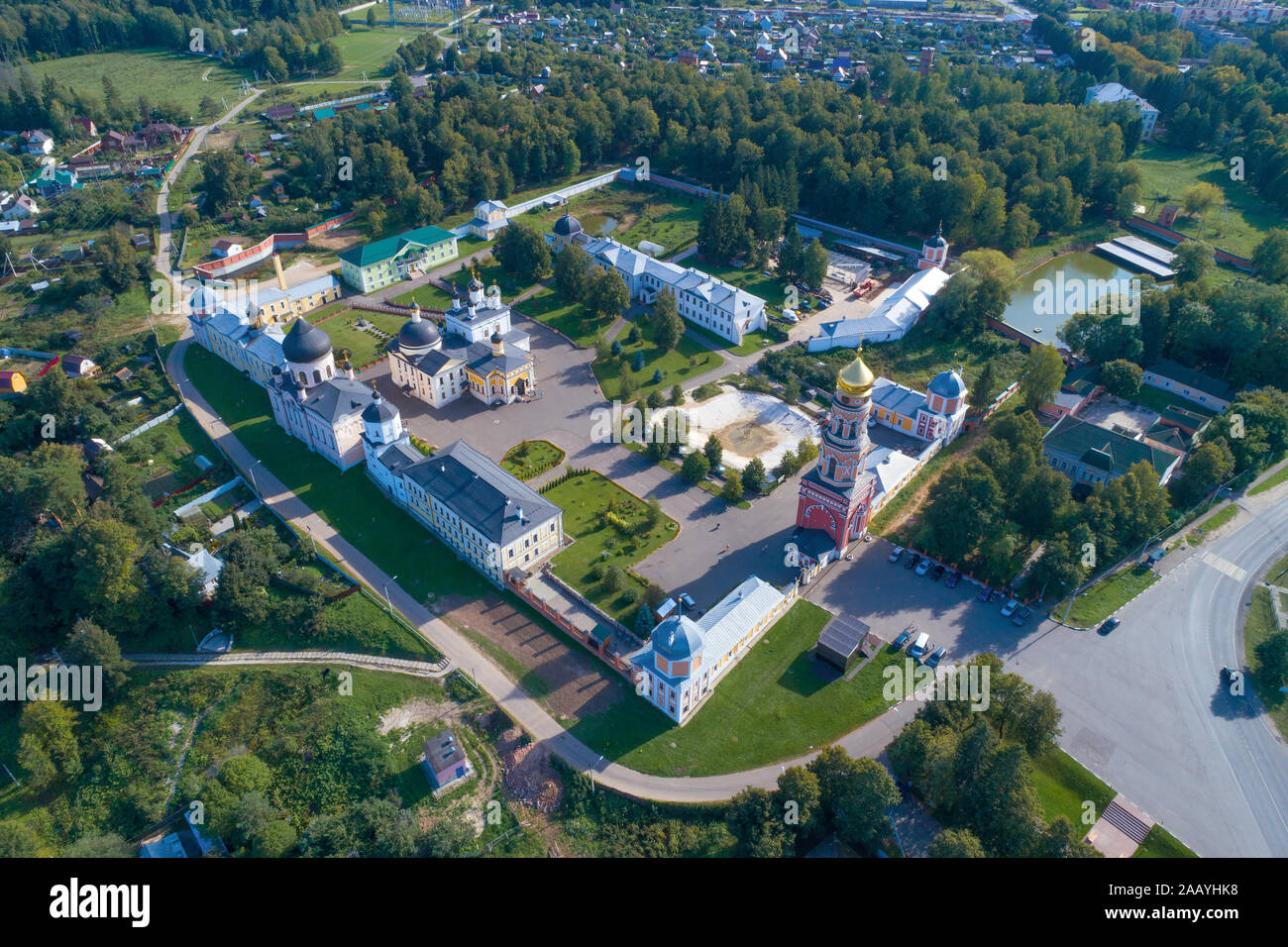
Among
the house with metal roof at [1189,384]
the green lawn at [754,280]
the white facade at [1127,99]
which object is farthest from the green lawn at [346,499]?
the white facade at [1127,99]

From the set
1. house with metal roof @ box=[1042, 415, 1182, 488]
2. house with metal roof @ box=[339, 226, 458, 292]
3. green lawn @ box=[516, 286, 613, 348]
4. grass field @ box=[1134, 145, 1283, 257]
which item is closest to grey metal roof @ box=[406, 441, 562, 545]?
green lawn @ box=[516, 286, 613, 348]

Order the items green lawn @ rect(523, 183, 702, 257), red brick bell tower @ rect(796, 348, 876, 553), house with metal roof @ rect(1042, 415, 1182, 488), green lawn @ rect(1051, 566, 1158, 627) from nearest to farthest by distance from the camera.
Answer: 1. red brick bell tower @ rect(796, 348, 876, 553)
2. green lawn @ rect(1051, 566, 1158, 627)
3. house with metal roof @ rect(1042, 415, 1182, 488)
4. green lawn @ rect(523, 183, 702, 257)

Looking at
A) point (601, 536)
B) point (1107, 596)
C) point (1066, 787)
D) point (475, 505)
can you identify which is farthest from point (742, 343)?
point (1066, 787)

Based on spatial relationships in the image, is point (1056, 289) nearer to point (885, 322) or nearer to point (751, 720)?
point (885, 322)

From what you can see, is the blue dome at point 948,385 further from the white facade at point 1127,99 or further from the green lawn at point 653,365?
the white facade at point 1127,99

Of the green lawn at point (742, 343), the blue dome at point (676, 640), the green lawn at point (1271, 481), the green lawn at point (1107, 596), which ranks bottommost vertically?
the green lawn at point (1107, 596)

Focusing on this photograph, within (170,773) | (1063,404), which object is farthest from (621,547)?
(1063,404)

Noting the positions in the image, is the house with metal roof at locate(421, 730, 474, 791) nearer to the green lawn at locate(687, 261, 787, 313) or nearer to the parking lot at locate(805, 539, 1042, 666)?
the parking lot at locate(805, 539, 1042, 666)
